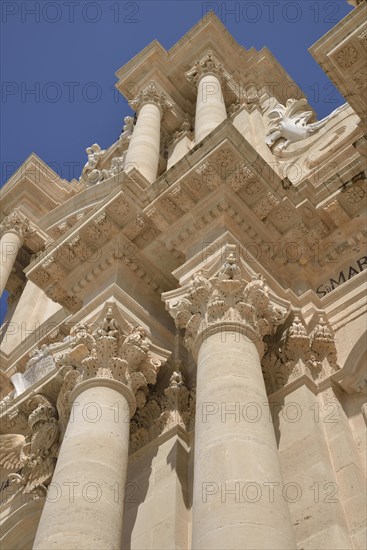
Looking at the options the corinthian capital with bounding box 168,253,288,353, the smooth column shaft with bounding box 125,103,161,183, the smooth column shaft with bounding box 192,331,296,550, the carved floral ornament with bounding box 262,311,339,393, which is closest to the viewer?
the smooth column shaft with bounding box 192,331,296,550

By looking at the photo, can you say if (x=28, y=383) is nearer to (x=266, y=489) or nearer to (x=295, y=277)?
(x=295, y=277)

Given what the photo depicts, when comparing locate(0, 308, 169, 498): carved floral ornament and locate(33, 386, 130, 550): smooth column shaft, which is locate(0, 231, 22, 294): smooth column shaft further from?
locate(33, 386, 130, 550): smooth column shaft

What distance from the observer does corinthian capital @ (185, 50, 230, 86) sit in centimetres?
1991

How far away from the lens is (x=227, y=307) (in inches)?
359

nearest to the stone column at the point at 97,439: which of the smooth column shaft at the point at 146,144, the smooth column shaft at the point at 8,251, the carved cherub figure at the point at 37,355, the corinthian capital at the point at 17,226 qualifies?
the carved cherub figure at the point at 37,355

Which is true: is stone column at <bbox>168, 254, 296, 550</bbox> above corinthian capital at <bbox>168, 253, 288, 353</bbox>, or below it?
below

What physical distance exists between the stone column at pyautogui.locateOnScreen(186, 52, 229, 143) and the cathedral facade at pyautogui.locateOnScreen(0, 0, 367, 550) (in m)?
2.80

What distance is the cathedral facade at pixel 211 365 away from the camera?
24.3 ft

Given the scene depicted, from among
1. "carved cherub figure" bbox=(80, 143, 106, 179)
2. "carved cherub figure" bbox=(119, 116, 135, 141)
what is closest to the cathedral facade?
"carved cherub figure" bbox=(119, 116, 135, 141)

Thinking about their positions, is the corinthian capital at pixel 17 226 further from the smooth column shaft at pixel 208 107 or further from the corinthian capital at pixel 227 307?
the corinthian capital at pixel 227 307

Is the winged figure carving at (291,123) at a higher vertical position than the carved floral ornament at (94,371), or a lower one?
higher

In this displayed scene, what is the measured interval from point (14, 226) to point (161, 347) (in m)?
13.7

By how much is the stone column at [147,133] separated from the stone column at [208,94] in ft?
3.69

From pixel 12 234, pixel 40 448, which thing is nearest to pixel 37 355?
pixel 40 448
